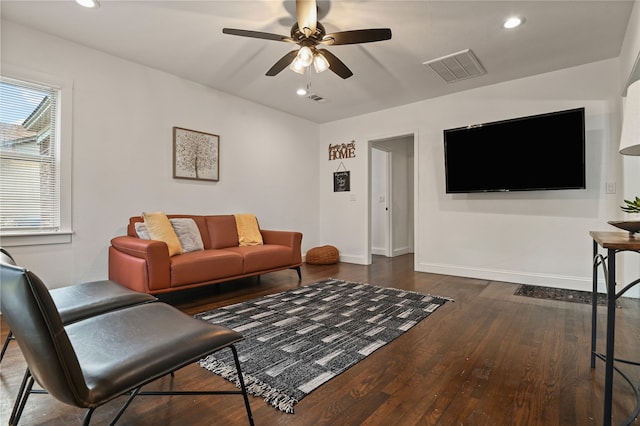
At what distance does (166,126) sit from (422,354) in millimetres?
3587

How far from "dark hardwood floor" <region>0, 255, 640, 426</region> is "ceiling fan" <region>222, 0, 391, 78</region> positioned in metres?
2.19

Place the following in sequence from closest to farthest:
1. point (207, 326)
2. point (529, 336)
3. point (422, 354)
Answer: point (207, 326)
point (422, 354)
point (529, 336)

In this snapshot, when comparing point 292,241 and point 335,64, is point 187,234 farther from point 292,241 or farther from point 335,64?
point 335,64

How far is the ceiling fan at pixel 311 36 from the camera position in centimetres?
224

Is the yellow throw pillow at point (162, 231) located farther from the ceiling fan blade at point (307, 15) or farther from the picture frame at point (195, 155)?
the ceiling fan blade at point (307, 15)

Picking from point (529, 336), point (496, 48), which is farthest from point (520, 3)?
point (529, 336)

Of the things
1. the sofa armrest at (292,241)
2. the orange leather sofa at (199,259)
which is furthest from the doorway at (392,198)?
the orange leather sofa at (199,259)

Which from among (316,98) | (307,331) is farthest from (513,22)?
(307,331)

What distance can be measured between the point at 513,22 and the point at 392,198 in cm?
391

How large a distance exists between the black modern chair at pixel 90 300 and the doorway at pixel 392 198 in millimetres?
5074

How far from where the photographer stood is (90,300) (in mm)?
1533

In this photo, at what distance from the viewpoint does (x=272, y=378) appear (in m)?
1.65

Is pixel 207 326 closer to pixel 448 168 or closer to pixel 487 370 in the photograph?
pixel 487 370

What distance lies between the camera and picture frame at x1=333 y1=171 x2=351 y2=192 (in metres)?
5.44
